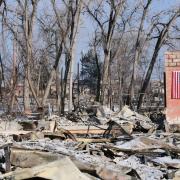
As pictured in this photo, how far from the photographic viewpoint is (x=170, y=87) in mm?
18047

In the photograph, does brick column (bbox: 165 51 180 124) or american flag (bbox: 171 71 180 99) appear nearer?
brick column (bbox: 165 51 180 124)

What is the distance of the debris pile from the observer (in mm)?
7184

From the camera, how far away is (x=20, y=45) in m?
32.1

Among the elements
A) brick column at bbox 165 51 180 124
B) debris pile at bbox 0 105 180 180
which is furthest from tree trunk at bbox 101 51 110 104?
debris pile at bbox 0 105 180 180

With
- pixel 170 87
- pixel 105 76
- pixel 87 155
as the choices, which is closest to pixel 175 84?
pixel 170 87

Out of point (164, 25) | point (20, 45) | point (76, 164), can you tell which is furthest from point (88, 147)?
point (164, 25)

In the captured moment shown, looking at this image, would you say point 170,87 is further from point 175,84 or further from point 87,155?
point 87,155

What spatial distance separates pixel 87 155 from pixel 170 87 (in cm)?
879

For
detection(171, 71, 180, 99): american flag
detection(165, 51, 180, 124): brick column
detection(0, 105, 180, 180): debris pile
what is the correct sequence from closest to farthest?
detection(0, 105, 180, 180): debris pile < detection(165, 51, 180, 124): brick column < detection(171, 71, 180, 99): american flag

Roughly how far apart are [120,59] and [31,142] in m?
43.1

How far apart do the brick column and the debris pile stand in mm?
1484

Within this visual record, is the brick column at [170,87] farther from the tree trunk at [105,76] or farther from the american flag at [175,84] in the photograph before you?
the tree trunk at [105,76]

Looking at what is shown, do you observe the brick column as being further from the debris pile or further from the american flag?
the debris pile

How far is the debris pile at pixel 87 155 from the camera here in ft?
23.6
